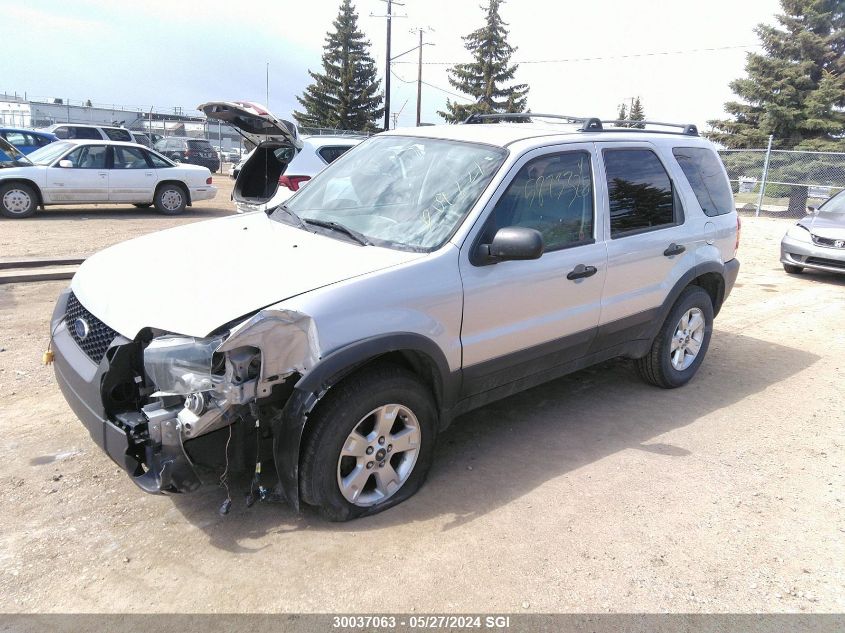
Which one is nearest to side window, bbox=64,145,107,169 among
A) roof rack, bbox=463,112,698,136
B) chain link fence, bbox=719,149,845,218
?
roof rack, bbox=463,112,698,136

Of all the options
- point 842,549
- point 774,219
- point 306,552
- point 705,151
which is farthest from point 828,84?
point 306,552

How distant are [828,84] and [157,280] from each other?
1185 inches

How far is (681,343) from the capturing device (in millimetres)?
5297

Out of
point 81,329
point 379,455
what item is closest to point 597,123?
point 379,455

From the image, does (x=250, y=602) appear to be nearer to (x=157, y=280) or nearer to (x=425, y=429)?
(x=425, y=429)

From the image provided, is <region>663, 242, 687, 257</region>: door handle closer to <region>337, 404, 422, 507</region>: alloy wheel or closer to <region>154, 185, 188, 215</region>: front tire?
<region>337, 404, 422, 507</region>: alloy wheel

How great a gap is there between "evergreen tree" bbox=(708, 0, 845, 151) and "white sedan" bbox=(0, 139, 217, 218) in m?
23.5

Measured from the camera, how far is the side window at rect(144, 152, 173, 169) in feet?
45.8

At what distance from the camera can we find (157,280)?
3.26m

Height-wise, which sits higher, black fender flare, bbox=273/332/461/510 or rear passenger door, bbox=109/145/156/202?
rear passenger door, bbox=109/145/156/202

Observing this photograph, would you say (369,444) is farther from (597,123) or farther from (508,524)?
(597,123)

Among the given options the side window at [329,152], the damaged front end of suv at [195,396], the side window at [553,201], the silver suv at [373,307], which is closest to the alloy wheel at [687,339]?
the silver suv at [373,307]

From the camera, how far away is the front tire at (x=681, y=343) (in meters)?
5.09

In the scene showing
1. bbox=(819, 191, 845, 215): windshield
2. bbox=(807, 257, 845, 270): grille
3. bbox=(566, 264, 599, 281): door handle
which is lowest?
bbox=(807, 257, 845, 270): grille
